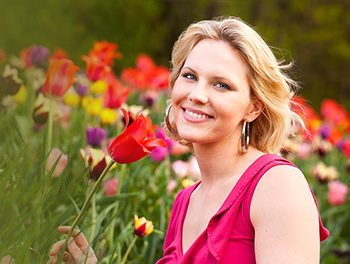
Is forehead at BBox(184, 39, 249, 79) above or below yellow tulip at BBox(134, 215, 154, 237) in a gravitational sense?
above

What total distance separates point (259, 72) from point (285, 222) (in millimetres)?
500

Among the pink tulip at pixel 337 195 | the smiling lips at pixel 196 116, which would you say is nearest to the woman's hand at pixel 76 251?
the smiling lips at pixel 196 116

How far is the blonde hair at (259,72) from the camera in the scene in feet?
5.84

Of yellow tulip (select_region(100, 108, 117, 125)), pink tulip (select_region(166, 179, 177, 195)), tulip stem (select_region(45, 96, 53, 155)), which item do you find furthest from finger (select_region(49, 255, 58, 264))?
yellow tulip (select_region(100, 108, 117, 125))

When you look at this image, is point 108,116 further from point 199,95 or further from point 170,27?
point 170,27

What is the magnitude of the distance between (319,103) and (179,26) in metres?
4.53

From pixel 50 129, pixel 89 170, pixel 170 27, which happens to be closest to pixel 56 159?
pixel 89 170

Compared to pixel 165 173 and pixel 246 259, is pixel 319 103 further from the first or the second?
pixel 246 259

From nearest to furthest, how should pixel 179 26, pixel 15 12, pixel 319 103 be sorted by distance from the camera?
1. pixel 15 12
2. pixel 179 26
3. pixel 319 103

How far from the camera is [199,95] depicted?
5.68 feet

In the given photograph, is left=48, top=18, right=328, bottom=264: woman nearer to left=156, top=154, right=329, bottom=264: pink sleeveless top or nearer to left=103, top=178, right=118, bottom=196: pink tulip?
left=156, top=154, right=329, bottom=264: pink sleeveless top

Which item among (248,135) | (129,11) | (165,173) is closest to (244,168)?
(248,135)

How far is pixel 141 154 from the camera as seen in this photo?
154 centimetres

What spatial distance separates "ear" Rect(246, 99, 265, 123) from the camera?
1856 mm
